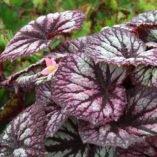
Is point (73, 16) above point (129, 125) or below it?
above

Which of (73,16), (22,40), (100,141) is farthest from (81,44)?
(100,141)

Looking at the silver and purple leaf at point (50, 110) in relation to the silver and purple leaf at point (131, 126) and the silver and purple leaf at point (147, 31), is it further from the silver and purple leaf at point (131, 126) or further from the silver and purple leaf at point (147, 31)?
the silver and purple leaf at point (147, 31)

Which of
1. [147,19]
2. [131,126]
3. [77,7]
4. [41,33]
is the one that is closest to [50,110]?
[131,126]

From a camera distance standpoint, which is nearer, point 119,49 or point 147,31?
point 119,49

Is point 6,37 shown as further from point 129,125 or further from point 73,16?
point 129,125

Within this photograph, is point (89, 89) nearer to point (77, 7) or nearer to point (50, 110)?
point (50, 110)

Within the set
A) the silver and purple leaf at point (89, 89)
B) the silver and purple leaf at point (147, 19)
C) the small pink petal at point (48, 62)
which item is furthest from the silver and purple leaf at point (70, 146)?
the silver and purple leaf at point (147, 19)
